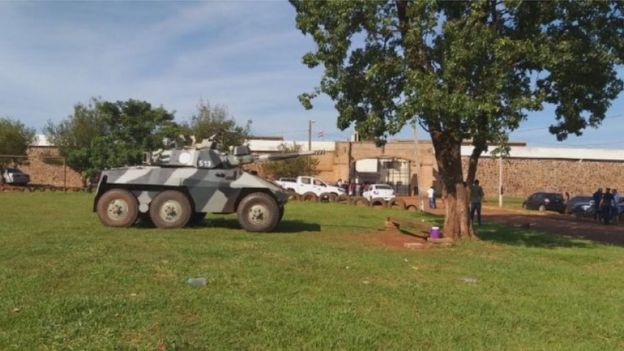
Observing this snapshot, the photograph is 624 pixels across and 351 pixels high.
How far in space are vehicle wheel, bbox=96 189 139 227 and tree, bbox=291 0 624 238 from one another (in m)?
5.05

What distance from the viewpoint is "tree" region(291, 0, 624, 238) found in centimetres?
1277

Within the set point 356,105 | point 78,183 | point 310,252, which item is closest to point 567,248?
point 356,105

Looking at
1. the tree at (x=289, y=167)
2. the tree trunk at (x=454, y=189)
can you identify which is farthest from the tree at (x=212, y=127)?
the tree trunk at (x=454, y=189)

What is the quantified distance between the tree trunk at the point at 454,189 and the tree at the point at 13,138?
4234 centimetres

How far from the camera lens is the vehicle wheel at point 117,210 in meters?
16.1

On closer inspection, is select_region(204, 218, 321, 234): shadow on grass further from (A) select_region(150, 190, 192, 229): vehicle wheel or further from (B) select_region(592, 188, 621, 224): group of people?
(B) select_region(592, 188, 621, 224): group of people

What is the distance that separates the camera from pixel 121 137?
44.7 m

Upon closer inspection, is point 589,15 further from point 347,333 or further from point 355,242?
point 347,333

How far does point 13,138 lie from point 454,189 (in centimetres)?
4314

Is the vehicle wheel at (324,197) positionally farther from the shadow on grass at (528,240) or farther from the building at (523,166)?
the shadow on grass at (528,240)

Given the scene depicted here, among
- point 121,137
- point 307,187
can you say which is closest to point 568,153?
point 307,187

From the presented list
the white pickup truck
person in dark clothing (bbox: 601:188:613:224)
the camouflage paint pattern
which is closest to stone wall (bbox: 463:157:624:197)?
the white pickup truck

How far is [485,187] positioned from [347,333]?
51946 millimetres

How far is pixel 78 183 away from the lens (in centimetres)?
5372
